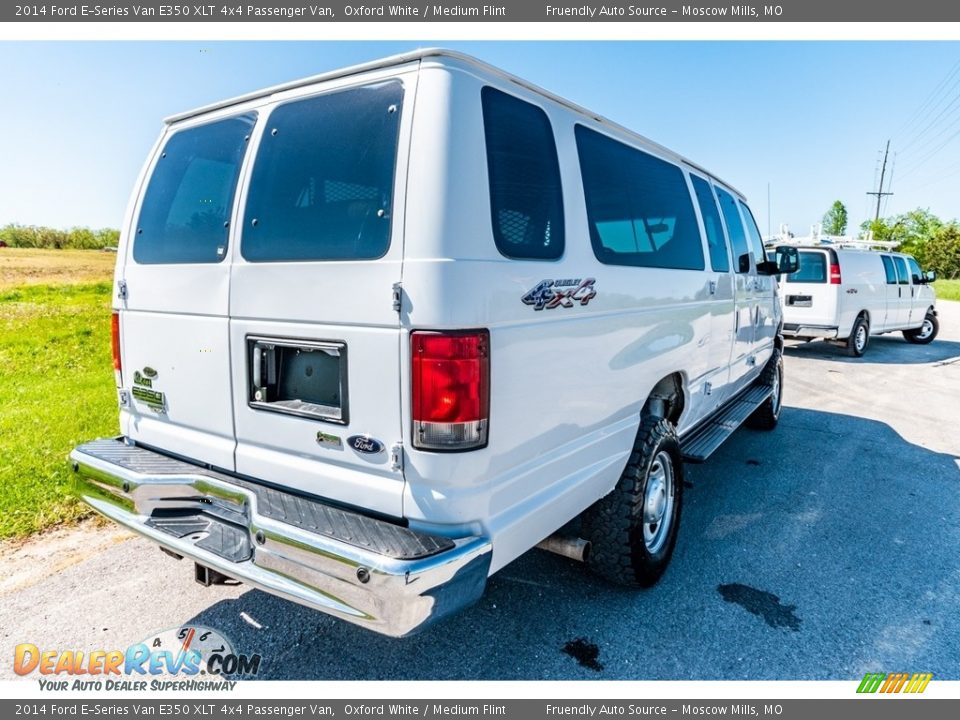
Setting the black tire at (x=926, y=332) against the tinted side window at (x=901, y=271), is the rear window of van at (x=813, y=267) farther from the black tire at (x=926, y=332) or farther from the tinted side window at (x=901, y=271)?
the black tire at (x=926, y=332)

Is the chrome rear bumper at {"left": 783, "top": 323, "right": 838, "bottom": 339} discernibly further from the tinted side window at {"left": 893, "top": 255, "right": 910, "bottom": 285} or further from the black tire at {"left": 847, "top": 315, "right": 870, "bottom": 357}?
the tinted side window at {"left": 893, "top": 255, "right": 910, "bottom": 285}

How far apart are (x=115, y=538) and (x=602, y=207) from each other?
11.7 ft

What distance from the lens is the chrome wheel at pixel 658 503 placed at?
10.8 ft

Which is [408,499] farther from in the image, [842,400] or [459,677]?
[842,400]

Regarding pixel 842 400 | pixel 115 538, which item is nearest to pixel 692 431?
pixel 115 538

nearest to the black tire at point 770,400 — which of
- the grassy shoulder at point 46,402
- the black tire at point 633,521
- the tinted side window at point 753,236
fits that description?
the tinted side window at point 753,236

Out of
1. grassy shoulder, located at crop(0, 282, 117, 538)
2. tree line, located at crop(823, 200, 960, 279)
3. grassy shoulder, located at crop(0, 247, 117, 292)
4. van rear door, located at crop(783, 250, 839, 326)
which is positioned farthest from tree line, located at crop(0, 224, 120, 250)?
tree line, located at crop(823, 200, 960, 279)

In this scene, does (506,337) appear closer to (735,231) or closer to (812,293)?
(735,231)

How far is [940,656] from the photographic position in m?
2.72

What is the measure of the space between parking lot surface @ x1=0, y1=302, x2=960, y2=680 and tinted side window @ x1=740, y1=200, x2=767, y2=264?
2121 millimetres

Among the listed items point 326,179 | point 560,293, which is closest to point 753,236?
point 560,293

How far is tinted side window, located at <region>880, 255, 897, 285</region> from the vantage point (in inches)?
497

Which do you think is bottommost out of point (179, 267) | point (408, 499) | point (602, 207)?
point (408, 499)

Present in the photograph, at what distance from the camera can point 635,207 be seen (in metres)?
3.15
